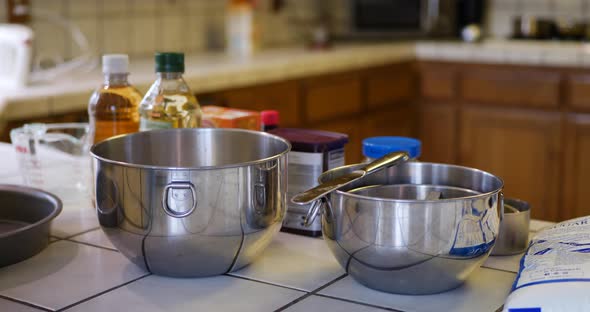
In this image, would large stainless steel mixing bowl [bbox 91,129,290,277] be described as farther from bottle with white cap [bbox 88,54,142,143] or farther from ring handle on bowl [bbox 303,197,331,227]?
bottle with white cap [bbox 88,54,142,143]

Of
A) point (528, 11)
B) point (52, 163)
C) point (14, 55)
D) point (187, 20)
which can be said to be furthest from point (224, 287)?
point (528, 11)

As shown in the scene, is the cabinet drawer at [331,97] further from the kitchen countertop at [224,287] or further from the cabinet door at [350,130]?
the kitchen countertop at [224,287]

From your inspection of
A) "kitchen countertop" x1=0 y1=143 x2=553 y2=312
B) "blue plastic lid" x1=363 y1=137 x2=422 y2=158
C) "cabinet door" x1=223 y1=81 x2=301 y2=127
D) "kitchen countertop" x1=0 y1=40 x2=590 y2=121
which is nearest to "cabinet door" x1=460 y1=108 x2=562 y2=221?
"kitchen countertop" x1=0 y1=40 x2=590 y2=121

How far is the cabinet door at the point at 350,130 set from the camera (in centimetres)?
294

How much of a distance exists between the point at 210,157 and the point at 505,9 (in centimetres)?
323

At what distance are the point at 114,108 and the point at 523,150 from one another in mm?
2407

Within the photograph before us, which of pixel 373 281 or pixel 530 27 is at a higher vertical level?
pixel 530 27

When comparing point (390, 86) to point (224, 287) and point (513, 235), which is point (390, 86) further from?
point (224, 287)

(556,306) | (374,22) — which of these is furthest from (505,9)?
(556,306)

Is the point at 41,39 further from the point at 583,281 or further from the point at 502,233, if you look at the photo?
the point at 583,281

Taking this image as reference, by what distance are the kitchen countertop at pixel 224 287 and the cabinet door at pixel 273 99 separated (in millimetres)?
1599

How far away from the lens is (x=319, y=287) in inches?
30.5

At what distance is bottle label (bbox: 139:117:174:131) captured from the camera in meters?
1.00

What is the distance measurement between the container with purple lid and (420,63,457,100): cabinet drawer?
2.40 meters
